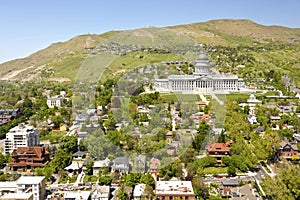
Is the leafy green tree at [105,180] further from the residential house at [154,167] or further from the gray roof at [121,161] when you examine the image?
the residential house at [154,167]

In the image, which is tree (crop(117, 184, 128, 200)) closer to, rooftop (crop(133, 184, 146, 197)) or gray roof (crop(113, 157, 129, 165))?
rooftop (crop(133, 184, 146, 197))

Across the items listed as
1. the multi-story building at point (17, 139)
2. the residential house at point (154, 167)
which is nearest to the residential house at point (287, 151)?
the residential house at point (154, 167)

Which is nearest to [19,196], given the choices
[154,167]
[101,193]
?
[101,193]

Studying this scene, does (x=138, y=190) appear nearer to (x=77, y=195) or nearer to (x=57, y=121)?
(x=77, y=195)

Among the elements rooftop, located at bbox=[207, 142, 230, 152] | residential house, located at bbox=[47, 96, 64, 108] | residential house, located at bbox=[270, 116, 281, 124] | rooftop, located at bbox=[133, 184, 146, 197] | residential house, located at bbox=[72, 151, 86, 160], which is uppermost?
residential house, located at bbox=[47, 96, 64, 108]

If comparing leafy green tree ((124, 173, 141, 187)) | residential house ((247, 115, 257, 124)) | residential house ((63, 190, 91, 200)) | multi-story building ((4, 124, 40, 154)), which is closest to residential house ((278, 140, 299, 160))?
residential house ((247, 115, 257, 124))
